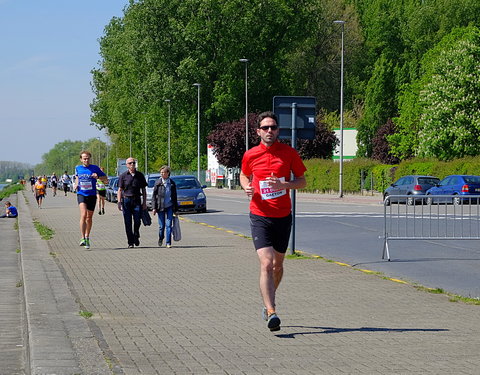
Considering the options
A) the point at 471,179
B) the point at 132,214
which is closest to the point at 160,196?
the point at 132,214

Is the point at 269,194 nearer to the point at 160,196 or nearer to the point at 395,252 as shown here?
the point at 395,252

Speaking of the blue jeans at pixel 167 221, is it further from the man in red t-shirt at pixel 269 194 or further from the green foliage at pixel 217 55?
the green foliage at pixel 217 55

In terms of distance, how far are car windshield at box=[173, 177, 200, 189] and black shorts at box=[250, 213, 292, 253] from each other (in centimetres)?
2774

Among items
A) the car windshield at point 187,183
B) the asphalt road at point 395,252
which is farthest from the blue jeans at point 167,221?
the car windshield at point 187,183

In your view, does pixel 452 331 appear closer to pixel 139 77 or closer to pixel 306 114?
pixel 306 114

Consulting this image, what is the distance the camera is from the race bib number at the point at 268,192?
8859mm

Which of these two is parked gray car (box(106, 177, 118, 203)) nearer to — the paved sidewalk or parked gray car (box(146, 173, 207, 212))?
parked gray car (box(146, 173, 207, 212))

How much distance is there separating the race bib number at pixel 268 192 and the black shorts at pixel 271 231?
0.21 metres

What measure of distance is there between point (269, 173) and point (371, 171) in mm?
48190

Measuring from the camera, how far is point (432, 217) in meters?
18.1

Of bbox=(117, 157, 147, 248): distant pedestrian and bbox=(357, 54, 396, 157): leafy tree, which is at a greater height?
bbox=(357, 54, 396, 157): leafy tree

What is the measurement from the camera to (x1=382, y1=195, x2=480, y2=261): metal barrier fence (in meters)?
17.6

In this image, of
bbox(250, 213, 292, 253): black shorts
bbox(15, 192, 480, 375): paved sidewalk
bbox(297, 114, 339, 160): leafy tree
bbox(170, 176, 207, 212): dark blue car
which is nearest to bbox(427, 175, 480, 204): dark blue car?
bbox(170, 176, 207, 212): dark blue car

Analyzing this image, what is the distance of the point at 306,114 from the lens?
16250 millimetres
